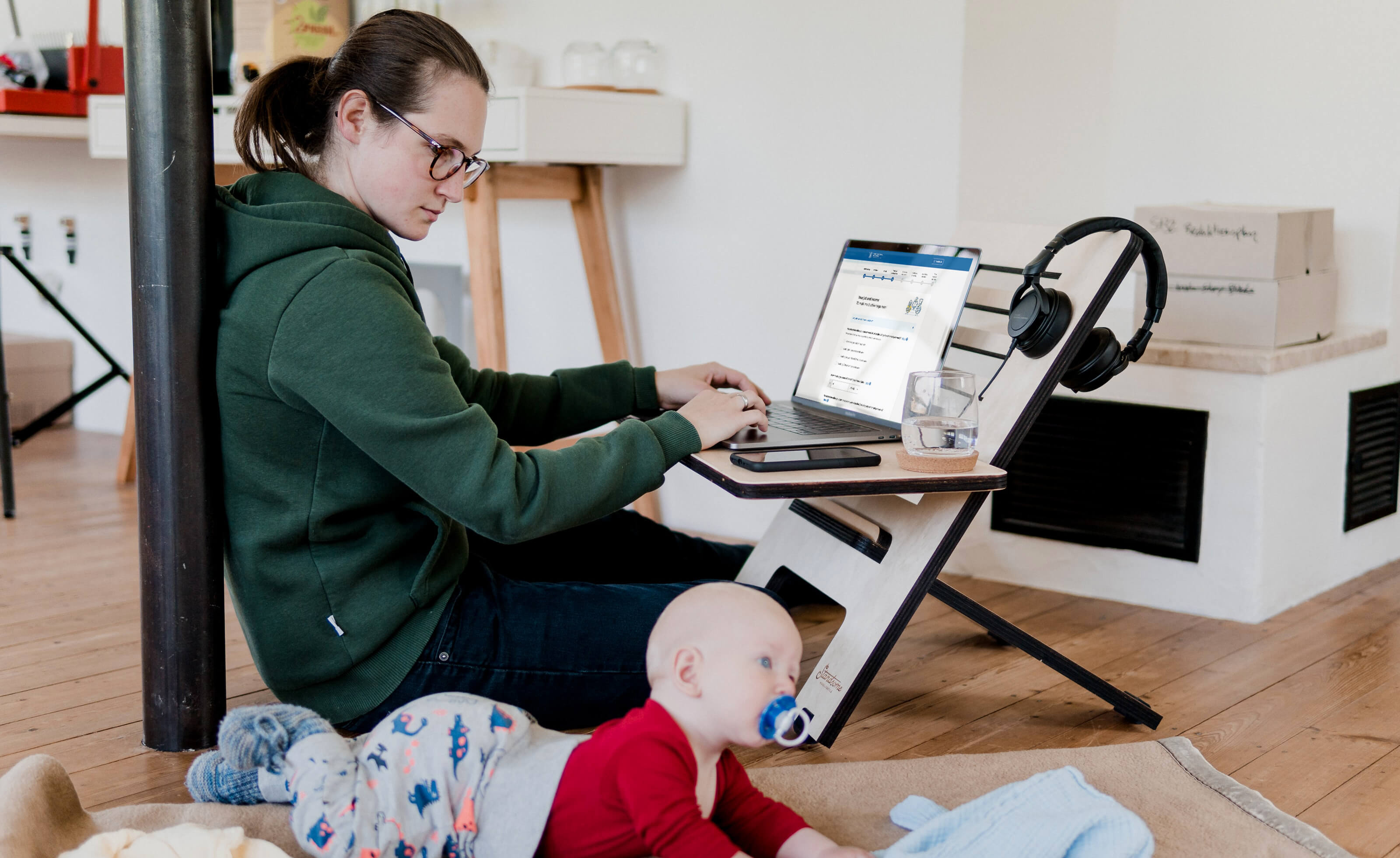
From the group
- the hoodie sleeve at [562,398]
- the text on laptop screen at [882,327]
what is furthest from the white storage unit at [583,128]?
the text on laptop screen at [882,327]

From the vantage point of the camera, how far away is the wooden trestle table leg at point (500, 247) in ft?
9.66

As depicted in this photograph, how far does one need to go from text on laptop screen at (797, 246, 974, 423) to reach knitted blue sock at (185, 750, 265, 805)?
969 millimetres

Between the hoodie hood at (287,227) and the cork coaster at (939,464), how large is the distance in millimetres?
663

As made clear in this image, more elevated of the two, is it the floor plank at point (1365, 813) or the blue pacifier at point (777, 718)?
the blue pacifier at point (777, 718)

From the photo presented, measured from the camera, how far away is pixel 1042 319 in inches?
71.7

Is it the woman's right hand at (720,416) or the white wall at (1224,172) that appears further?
the white wall at (1224,172)

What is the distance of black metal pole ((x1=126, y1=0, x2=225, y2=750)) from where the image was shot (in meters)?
1.68

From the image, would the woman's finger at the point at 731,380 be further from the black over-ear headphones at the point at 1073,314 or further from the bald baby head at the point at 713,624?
the bald baby head at the point at 713,624

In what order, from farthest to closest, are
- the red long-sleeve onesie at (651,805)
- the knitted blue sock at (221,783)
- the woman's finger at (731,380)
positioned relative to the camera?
the woman's finger at (731,380) → the knitted blue sock at (221,783) → the red long-sleeve onesie at (651,805)

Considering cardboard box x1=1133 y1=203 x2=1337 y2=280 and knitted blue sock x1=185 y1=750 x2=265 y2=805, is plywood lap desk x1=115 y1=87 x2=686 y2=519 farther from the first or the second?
knitted blue sock x1=185 y1=750 x2=265 y2=805

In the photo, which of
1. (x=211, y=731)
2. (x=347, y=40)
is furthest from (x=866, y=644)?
(x=347, y=40)

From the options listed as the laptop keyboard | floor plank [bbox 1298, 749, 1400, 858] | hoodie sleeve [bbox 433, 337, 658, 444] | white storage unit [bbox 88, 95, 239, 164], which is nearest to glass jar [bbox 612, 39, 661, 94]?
white storage unit [bbox 88, 95, 239, 164]

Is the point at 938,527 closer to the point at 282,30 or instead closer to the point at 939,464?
the point at 939,464

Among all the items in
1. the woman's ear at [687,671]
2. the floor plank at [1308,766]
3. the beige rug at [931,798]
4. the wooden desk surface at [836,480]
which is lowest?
the floor plank at [1308,766]
